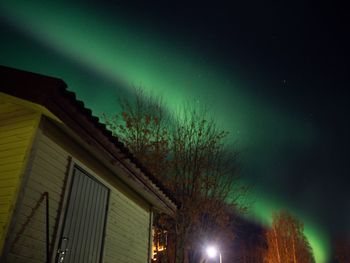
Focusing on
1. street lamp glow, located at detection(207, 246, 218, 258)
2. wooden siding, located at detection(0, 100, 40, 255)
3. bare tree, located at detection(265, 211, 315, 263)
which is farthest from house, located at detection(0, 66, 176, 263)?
bare tree, located at detection(265, 211, 315, 263)

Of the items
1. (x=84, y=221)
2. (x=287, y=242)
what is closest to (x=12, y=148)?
(x=84, y=221)

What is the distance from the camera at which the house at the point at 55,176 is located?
5.01 m

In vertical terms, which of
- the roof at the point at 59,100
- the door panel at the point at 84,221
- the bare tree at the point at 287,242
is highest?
the bare tree at the point at 287,242

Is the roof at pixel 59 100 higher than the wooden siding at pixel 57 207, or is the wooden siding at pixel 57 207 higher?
the roof at pixel 59 100

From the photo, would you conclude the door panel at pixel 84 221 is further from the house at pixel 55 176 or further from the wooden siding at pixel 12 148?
the wooden siding at pixel 12 148

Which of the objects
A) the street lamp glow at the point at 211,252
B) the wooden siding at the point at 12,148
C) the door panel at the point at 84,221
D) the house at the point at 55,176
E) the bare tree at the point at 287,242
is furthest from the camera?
the bare tree at the point at 287,242

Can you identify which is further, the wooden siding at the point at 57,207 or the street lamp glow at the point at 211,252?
the street lamp glow at the point at 211,252

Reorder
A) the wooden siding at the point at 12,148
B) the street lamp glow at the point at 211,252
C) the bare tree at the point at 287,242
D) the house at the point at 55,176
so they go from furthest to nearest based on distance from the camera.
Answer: the bare tree at the point at 287,242, the street lamp glow at the point at 211,252, the house at the point at 55,176, the wooden siding at the point at 12,148

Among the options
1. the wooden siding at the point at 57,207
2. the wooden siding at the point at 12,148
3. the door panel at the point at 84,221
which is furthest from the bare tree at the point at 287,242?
the wooden siding at the point at 12,148

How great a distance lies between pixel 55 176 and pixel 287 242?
35810 millimetres

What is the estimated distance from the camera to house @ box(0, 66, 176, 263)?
16.4 feet

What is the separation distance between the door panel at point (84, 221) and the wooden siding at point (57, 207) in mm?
246

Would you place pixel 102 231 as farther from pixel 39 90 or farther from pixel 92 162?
pixel 39 90

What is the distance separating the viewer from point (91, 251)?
6.77 meters
